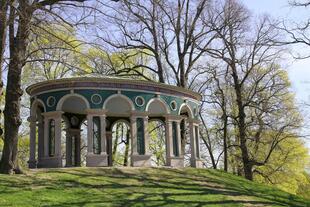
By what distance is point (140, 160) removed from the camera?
71.4ft

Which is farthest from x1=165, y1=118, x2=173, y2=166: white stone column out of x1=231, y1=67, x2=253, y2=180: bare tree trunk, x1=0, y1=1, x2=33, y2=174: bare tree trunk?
x1=0, y1=1, x2=33, y2=174: bare tree trunk

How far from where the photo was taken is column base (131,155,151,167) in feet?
70.9

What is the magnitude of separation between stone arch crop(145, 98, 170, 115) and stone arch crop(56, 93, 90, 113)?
3195 millimetres

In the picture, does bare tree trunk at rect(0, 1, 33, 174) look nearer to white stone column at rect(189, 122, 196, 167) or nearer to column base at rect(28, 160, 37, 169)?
column base at rect(28, 160, 37, 169)

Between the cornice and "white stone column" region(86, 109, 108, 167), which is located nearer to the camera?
"white stone column" region(86, 109, 108, 167)

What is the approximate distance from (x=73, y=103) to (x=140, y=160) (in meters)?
5.07

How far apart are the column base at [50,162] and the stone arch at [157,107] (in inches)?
193

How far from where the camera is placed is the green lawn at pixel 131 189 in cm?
1394

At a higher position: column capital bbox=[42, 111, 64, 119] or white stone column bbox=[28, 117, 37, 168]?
column capital bbox=[42, 111, 64, 119]

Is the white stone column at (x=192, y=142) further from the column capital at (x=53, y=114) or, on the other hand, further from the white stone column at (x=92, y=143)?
the column capital at (x=53, y=114)

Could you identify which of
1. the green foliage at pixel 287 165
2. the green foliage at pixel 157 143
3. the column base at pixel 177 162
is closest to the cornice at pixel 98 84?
the column base at pixel 177 162

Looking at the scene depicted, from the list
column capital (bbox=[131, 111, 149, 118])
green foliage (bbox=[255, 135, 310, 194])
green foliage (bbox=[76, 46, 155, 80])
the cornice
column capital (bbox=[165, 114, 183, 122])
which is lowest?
green foliage (bbox=[255, 135, 310, 194])

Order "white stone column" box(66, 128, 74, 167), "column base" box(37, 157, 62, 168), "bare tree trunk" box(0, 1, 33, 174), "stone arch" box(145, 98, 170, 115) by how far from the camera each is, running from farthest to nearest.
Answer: "white stone column" box(66, 128, 74, 167) → "stone arch" box(145, 98, 170, 115) → "column base" box(37, 157, 62, 168) → "bare tree trunk" box(0, 1, 33, 174)

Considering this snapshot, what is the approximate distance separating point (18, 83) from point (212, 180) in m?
9.47
